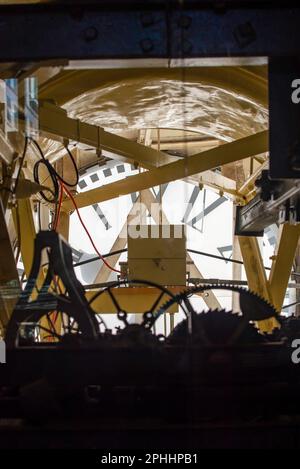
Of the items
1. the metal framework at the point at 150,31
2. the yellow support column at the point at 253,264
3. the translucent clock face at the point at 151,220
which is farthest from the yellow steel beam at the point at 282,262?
the metal framework at the point at 150,31

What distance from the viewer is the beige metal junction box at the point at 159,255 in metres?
2.14

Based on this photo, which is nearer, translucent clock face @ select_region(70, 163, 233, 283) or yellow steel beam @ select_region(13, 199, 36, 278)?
yellow steel beam @ select_region(13, 199, 36, 278)

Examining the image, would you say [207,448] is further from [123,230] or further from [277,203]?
[123,230]

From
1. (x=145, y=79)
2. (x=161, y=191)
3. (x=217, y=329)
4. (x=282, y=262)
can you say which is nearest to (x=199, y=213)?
(x=161, y=191)

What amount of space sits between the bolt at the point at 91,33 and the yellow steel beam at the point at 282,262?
1.59 metres

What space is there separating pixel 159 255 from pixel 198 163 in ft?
1.42

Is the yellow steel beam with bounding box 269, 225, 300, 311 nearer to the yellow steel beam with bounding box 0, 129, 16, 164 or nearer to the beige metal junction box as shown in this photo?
the beige metal junction box

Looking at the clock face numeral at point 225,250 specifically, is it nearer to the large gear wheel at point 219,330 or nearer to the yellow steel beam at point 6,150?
the yellow steel beam at point 6,150

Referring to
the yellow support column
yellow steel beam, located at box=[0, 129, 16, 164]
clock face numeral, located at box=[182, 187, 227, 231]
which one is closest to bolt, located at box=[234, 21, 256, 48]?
yellow steel beam, located at box=[0, 129, 16, 164]

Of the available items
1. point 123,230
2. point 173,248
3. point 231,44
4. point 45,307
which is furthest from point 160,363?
point 123,230

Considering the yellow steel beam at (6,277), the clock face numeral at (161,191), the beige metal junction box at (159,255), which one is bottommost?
the yellow steel beam at (6,277)

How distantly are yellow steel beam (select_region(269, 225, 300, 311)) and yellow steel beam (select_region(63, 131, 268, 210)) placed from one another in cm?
48

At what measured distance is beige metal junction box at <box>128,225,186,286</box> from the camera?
84.4 inches

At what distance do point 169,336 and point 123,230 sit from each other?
6.23 ft
